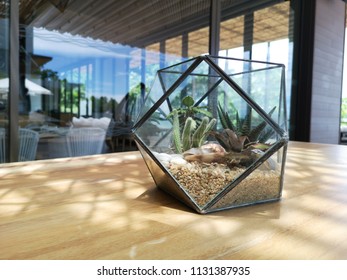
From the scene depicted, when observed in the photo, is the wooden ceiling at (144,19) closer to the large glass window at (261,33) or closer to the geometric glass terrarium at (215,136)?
the large glass window at (261,33)

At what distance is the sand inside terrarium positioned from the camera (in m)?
0.51

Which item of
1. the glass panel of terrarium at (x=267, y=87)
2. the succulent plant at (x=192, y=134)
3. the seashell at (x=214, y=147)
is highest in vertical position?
the glass panel of terrarium at (x=267, y=87)

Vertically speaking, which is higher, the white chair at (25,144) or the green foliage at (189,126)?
the green foliage at (189,126)

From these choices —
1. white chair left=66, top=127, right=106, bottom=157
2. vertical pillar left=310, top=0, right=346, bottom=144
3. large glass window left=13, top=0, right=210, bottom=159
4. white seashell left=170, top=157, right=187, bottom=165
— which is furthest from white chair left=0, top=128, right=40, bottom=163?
vertical pillar left=310, top=0, right=346, bottom=144

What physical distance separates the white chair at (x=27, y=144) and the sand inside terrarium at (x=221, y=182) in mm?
1768

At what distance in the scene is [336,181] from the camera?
75 cm

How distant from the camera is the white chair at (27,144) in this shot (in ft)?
6.94

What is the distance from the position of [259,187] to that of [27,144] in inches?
83.7

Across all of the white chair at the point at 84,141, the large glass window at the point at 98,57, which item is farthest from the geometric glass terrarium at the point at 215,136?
the white chair at the point at 84,141

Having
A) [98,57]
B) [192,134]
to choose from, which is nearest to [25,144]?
[192,134]

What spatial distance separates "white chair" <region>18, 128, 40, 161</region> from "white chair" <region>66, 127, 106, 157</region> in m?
0.52

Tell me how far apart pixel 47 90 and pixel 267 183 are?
368 cm

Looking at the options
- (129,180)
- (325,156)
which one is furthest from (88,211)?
(325,156)
